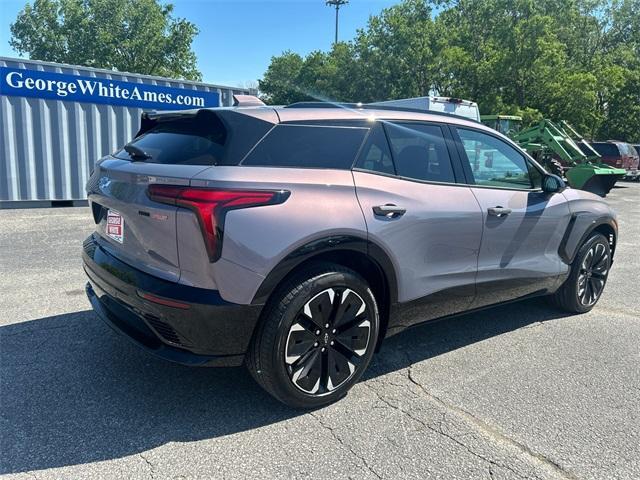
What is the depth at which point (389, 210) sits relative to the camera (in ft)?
10.2

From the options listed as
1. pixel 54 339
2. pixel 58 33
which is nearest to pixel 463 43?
pixel 58 33

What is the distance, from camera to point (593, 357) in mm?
3893

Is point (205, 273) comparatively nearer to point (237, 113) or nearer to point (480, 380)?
point (237, 113)

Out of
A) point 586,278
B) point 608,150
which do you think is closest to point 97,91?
point 586,278

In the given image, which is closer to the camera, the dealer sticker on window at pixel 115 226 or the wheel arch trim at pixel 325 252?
the wheel arch trim at pixel 325 252

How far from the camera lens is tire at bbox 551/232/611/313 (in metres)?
4.72

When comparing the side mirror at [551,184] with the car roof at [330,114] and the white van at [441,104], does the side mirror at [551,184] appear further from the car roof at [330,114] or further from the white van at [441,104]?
the white van at [441,104]

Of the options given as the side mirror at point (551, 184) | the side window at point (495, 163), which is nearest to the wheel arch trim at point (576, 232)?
the side mirror at point (551, 184)

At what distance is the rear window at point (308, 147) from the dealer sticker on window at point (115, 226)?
85cm

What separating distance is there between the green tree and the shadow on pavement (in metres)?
42.8

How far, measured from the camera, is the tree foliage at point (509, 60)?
29.7 m

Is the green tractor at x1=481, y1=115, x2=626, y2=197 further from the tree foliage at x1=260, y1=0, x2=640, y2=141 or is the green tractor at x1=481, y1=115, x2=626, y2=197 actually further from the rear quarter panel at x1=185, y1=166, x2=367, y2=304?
the rear quarter panel at x1=185, y1=166, x2=367, y2=304

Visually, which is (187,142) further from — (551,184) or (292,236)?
(551,184)

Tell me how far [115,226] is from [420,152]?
2047 millimetres
